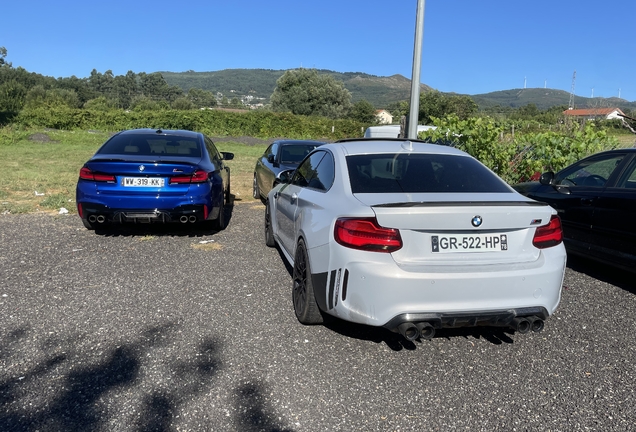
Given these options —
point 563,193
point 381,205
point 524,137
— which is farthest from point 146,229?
point 524,137

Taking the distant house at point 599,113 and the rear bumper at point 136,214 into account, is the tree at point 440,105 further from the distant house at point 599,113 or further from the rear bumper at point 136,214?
the rear bumper at point 136,214

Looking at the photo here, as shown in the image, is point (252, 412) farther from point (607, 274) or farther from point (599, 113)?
point (599, 113)

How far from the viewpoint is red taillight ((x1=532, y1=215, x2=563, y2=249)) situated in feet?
11.1

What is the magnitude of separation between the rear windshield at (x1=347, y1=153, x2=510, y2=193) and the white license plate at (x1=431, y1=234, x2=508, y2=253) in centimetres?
56

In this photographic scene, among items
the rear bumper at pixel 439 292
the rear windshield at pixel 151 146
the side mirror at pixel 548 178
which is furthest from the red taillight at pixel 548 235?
the rear windshield at pixel 151 146

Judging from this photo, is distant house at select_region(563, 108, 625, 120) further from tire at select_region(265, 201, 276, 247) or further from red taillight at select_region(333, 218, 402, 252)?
red taillight at select_region(333, 218, 402, 252)

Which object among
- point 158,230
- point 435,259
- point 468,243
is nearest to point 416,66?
point 158,230

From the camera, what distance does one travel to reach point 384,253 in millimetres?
3158

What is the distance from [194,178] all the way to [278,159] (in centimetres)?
375

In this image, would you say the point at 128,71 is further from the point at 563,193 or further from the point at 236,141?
the point at 563,193

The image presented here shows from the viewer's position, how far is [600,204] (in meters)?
5.39

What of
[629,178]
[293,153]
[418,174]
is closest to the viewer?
[418,174]

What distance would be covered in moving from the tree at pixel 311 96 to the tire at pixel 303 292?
230ft

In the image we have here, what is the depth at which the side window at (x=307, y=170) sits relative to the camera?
15.8 ft
